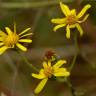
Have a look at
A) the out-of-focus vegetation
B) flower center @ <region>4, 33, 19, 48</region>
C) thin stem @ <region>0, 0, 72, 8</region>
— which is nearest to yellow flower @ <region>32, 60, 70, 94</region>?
flower center @ <region>4, 33, 19, 48</region>

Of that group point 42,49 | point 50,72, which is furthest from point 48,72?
point 42,49

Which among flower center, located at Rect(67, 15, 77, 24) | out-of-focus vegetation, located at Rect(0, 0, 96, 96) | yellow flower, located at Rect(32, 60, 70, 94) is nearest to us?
yellow flower, located at Rect(32, 60, 70, 94)

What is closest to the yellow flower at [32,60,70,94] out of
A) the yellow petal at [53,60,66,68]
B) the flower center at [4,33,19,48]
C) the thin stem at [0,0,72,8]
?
the yellow petal at [53,60,66,68]

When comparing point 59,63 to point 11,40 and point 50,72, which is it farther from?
point 11,40

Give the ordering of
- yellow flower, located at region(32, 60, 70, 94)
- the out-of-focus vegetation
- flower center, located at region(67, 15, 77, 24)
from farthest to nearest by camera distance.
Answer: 1. the out-of-focus vegetation
2. flower center, located at region(67, 15, 77, 24)
3. yellow flower, located at region(32, 60, 70, 94)

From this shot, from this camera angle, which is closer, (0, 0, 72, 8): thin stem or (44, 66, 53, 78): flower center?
(44, 66, 53, 78): flower center

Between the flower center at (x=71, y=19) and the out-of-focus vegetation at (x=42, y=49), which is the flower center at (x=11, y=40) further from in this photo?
the out-of-focus vegetation at (x=42, y=49)

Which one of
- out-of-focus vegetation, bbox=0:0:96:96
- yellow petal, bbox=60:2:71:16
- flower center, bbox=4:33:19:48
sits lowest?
out-of-focus vegetation, bbox=0:0:96:96

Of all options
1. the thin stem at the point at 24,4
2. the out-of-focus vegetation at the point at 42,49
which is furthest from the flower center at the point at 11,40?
the thin stem at the point at 24,4

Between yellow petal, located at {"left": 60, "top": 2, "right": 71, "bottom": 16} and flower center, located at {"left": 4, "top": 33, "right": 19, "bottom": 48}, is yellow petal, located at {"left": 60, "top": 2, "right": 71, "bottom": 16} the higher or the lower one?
the higher one

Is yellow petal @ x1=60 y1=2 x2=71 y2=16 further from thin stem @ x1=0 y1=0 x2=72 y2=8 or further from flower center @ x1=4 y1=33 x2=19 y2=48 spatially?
thin stem @ x1=0 y1=0 x2=72 y2=8
